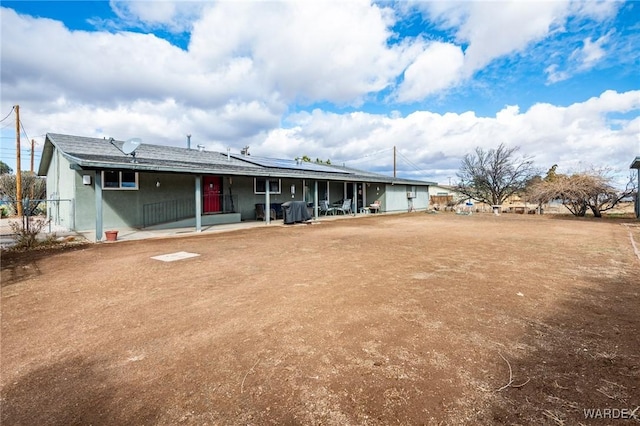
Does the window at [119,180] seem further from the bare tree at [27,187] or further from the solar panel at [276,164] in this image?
the bare tree at [27,187]

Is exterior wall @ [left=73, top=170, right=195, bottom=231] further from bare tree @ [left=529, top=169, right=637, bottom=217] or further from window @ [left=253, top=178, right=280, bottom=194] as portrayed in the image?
bare tree @ [left=529, top=169, right=637, bottom=217]

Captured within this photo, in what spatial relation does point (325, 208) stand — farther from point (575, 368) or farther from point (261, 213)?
point (575, 368)

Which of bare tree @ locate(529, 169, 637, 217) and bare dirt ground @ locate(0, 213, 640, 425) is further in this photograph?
bare tree @ locate(529, 169, 637, 217)

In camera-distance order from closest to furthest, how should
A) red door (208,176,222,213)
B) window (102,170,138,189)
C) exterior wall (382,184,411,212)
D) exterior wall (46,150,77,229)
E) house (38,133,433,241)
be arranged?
1. house (38,133,433,241)
2. exterior wall (46,150,77,229)
3. window (102,170,138,189)
4. red door (208,176,222,213)
5. exterior wall (382,184,411,212)

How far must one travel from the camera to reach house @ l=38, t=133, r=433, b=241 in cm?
982

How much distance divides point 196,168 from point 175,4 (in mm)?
5015

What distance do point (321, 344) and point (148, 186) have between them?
1150 cm

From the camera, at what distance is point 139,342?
2.71 metres

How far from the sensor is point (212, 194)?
13508 mm

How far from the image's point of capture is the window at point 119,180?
35.3 ft

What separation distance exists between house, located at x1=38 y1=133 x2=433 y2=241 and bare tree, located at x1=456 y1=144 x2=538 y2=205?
13171mm

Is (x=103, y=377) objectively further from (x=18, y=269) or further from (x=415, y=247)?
(x=415, y=247)

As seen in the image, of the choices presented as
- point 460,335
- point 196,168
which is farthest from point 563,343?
point 196,168

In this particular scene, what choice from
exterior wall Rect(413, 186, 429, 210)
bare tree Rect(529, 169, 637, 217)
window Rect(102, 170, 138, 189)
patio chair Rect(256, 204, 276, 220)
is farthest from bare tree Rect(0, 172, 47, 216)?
bare tree Rect(529, 169, 637, 217)
